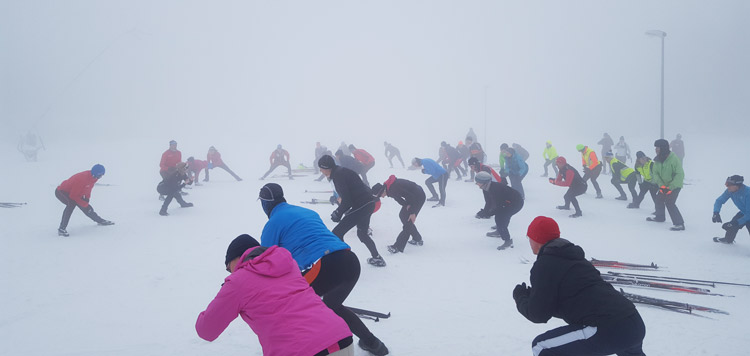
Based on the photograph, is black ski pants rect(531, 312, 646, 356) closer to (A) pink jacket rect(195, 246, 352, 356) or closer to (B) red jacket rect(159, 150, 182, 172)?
(A) pink jacket rect(195, 246, 352, 356)

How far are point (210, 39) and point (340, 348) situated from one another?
153 m

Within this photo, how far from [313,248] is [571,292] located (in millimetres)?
1817

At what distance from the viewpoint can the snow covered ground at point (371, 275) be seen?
4.11 m

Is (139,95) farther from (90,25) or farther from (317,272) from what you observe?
(317,272)

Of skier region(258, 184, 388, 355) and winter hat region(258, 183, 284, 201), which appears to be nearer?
skier region(258, 184, 388, 355)

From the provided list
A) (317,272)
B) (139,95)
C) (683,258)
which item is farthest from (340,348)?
(139,95)

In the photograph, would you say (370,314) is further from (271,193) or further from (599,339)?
(599,339)

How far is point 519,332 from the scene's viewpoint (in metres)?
4.20

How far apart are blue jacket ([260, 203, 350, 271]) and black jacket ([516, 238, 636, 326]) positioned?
1523 mm

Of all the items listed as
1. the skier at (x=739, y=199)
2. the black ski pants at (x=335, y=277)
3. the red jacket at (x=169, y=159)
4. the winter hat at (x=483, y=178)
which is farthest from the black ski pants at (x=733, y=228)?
the red jacket at (x=169, y=159)

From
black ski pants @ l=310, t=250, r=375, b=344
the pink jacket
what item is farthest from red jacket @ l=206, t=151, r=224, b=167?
the pink jacket

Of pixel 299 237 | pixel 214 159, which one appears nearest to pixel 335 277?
pixel 299 237

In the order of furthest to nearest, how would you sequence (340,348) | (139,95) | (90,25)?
(90,25)
(139,95)
(340,348)

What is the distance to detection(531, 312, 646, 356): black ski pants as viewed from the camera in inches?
96.9
